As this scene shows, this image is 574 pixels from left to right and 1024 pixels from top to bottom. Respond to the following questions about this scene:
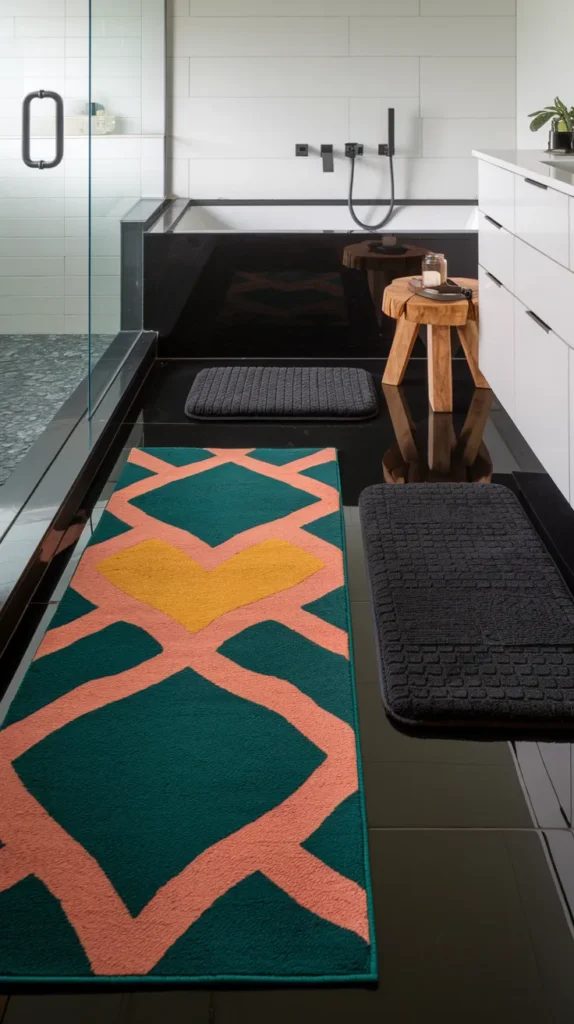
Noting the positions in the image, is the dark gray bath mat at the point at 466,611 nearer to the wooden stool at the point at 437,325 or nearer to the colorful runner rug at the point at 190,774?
the colorful runner rug at the point at 190,774

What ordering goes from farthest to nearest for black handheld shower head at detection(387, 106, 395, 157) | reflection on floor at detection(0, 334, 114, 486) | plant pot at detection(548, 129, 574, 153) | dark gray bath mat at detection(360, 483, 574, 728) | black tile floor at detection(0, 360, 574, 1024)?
black handheld shower head at detection(387, 106, 395, 157), plant pot at detection(548, 129, 574, 153), reflection on floor at detection(0, 334, 114, 486), dark gray bath mat at detection(360, 483, 574, 728), black tile floor at detection(0, 360, 574, 1024)

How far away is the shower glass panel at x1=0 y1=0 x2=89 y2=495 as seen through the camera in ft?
8.24

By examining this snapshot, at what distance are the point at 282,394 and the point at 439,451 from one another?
76 centimetres

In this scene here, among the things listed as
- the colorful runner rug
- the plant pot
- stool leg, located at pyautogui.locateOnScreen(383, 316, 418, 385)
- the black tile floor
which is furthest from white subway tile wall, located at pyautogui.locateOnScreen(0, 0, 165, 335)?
the plant pot

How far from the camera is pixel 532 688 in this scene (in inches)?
68.7

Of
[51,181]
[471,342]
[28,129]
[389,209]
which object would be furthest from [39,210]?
[389,209]

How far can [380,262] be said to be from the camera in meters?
4.11

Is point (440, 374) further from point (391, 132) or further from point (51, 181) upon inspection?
point (391, 132)

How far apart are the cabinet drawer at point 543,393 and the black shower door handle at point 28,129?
129 cm

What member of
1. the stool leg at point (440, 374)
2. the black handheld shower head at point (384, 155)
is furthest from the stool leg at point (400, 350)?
the black handheld shower head at point (384, 155)

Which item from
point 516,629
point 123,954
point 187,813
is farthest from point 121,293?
point 123,954

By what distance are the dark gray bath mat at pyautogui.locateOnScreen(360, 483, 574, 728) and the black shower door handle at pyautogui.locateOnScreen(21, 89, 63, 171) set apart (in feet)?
3.92

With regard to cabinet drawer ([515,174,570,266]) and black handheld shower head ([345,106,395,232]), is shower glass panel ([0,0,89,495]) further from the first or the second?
black handheld shower head ([345,106,395,232])

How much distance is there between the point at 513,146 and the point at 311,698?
4630 mm
